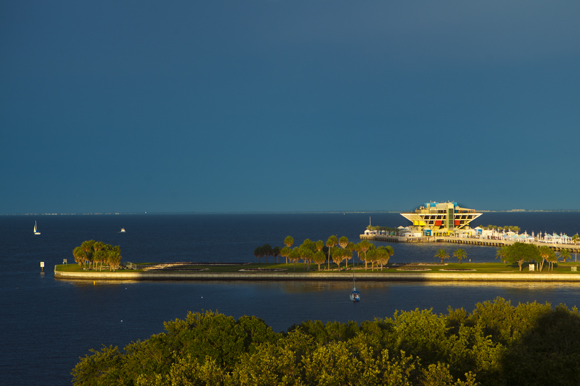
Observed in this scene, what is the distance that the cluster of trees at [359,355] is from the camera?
23.9 metres

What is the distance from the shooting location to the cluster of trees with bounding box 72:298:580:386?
23859 millimetres

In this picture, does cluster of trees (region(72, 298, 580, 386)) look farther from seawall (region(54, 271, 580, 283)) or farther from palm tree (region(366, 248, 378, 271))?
palm tree (region(366, 248, 378, 271))

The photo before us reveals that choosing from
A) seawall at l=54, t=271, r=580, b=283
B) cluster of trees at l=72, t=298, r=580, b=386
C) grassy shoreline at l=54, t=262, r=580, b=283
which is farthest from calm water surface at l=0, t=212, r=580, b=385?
cluster of trees at l=72, t=298, r=580, b=386

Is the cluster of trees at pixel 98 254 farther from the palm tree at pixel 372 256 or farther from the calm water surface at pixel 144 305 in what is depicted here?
the palm tree at pixel 372 256

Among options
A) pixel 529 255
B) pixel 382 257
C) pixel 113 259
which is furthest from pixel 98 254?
pixel 529 255

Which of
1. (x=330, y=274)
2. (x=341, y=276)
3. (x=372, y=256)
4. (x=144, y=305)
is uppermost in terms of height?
(x=372, y=256)

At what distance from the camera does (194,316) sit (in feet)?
126

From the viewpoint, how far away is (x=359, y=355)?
26469mm

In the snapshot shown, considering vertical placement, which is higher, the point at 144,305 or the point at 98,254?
the point at 98,254

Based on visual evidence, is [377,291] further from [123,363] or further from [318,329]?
[123,363]

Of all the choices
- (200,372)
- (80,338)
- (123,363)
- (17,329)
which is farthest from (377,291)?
(200,372)

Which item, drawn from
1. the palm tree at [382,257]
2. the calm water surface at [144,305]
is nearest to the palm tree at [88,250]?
the calm water surface at [144,305]

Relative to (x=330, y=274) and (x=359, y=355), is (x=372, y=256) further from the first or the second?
(x=359, y=355)

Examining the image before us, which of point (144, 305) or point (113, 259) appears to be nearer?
point (144, 305)
